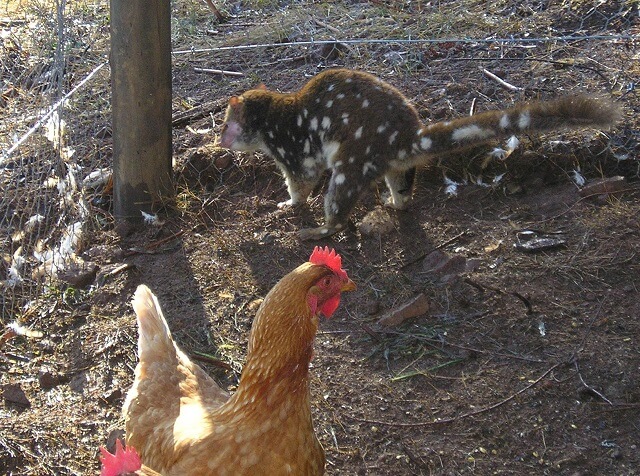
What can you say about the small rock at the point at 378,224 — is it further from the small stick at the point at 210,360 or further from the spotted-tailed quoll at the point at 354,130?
the small stick at the point at 210,360

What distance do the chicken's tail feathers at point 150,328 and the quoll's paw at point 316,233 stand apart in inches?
65.7

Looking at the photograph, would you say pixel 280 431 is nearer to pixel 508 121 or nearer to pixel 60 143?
pixel 508 121

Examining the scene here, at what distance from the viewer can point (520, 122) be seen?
4.12 metres

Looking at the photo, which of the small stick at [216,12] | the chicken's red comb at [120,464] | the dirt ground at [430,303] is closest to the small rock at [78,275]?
the dirt ground at [430,303]

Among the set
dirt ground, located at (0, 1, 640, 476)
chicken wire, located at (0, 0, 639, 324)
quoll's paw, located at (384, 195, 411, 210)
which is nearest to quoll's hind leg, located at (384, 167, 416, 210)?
quoll's paw, located at (384, 195, 411, 210)

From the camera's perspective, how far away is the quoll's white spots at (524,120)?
409 cm

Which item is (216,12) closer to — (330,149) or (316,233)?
(330,149)

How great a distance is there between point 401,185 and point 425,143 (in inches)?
16.3

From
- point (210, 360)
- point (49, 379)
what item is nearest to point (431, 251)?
point (210, 360)

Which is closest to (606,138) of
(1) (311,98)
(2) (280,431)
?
(1) (311,98)

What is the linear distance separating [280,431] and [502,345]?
60.3 inches

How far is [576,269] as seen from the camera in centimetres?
393

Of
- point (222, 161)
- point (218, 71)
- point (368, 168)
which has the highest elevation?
point (218, 71)

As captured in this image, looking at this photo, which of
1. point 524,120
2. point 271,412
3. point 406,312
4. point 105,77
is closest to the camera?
point 271,412
